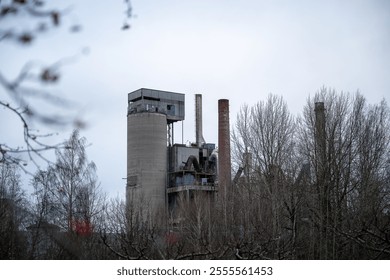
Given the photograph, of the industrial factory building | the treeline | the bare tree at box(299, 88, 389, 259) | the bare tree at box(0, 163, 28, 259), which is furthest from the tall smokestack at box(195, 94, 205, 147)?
the bare tree at box(0, 163, 28, 259)

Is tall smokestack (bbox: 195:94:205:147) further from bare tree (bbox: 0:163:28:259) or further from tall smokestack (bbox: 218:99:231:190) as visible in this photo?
bare tree (bbox: 0:163:28:259)

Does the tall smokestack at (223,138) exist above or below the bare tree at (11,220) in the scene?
above

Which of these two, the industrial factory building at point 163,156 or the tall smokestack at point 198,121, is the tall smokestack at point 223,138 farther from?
the tall smokestack at point 198,121

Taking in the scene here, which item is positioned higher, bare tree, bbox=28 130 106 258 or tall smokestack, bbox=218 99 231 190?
tall smokestack, bbox=218 99 231 190

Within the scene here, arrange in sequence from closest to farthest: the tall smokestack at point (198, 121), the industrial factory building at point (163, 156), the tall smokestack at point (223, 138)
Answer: the tall smokestack at point (223, 138) → the industrial factory building at point (163, 156) → the tall smokestack at point (198, 121)

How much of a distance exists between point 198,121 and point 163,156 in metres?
3.38

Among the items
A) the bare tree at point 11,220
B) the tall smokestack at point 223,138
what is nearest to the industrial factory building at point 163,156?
the tall smokestack at point 223,138

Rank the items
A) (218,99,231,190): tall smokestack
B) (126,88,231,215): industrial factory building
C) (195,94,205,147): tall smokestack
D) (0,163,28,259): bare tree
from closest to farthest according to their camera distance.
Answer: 1. (0,163,28,259): bare tree
2. (218,99,231,190): tall smokestack
3. (126,88,231,215): industrial factory building
4. (195,94,205,147): tall smokestack

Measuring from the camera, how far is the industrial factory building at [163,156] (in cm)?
2167

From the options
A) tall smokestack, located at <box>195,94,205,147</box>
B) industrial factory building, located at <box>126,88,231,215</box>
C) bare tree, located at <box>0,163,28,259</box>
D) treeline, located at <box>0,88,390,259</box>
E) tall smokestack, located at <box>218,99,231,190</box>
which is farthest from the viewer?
tall smokestack, located at <box>195,94,205,147</box>

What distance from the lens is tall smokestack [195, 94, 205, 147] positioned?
24.8 metres

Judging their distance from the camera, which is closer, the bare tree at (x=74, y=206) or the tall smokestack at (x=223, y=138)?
the bare tree at (x=74, y=206)
